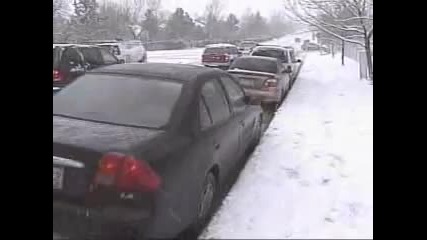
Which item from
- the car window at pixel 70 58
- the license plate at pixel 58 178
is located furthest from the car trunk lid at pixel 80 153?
the car window at pixel 70 58

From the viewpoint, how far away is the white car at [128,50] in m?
14.6

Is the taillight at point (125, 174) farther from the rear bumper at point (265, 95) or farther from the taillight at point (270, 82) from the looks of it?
the taillight at point (270, 82)

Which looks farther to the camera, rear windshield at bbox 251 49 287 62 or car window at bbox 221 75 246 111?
rear windshield at bbox 251 49 287 62

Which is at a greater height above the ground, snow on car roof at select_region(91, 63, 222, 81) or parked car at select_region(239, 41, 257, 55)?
parked car at select_region(239, 41, 257, 55)

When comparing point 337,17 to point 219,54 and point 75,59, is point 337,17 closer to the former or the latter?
point 219,54

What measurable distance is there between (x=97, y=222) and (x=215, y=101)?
1575mm

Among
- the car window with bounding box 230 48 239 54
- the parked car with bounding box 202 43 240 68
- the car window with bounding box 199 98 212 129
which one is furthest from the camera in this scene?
the car window with bounding box 230 48 239 54

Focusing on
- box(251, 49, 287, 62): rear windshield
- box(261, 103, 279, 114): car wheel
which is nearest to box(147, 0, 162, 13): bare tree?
box(261, 103, 279, 114): car wheel

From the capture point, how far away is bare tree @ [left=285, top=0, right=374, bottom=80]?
1060 cm

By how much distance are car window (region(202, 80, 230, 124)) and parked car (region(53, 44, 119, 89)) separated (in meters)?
5.26

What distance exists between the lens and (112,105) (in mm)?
3439

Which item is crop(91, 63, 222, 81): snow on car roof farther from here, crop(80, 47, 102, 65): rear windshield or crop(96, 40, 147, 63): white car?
crop(96, 40, 147, 63): white car

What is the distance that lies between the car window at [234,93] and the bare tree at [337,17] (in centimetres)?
539
